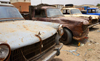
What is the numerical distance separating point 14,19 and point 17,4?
479 cm

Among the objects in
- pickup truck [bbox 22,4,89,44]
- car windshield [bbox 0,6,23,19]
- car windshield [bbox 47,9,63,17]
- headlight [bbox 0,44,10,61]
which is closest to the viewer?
headlight [bbox 0,44,10,61]

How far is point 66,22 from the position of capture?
4.99 metres

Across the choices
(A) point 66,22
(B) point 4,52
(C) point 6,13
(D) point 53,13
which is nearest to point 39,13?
(D) point 53,13

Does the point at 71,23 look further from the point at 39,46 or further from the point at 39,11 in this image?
the point at 39,46

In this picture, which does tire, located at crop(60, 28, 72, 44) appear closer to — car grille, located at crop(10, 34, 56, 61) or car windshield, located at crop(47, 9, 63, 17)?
car windshield, located at crop(47, 9, 63, 17)

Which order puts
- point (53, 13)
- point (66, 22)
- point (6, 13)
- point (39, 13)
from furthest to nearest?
point (39, 13) < point (53, 13) < point (66, 22) < point (6, 13)

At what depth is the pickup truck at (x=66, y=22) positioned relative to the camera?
4641 millimetres

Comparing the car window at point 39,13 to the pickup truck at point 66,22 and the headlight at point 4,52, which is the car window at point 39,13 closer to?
the pickup truck at point 66,22

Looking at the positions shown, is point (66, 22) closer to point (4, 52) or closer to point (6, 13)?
point (6, 13)

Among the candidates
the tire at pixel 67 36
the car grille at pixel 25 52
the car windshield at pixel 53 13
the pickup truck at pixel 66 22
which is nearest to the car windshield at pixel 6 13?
the car grille at pixel 25 52

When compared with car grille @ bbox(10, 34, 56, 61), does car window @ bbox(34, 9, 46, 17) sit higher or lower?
higher

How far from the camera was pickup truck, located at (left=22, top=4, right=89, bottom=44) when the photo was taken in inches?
183

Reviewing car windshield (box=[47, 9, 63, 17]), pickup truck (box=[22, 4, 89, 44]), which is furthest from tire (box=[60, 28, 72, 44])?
car windshield (box=[47, 9, 63, 17])

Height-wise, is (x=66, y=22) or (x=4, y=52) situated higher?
(x=66, y=22)
